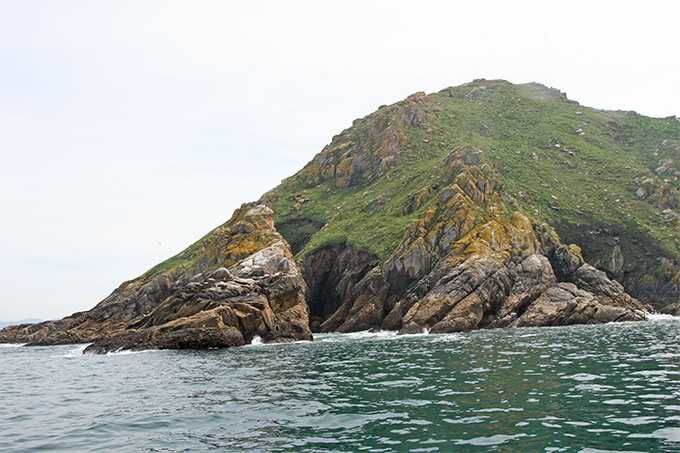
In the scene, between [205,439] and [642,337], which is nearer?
[205,439]

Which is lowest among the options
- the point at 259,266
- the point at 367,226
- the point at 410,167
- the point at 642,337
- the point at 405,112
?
the point at 642,337

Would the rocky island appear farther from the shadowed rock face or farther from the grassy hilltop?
the grassy hilltop

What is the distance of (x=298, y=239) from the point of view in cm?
11238

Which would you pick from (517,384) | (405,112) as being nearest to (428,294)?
(517,384)

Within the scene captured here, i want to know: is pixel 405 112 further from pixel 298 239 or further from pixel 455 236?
pixel 455 236

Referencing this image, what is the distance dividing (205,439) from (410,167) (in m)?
107

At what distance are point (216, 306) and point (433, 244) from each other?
3753 cm

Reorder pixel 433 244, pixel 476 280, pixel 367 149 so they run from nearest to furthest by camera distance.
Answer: pixel 476 280
pixel 433 244
pixel 367 149

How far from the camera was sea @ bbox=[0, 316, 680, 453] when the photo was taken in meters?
14.2

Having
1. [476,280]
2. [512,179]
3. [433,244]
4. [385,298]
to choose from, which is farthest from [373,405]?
[512,179]

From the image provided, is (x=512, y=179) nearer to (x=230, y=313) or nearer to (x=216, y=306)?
(x=230, y=313)

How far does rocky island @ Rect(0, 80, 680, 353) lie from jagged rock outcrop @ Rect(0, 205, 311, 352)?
9.2 inches

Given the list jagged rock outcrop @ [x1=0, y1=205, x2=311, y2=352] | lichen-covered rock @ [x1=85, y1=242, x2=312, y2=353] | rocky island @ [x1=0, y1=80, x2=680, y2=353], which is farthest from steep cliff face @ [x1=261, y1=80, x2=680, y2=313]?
lichen-covered rock @ [x1=85, y1=242, x2=312, y2=353]

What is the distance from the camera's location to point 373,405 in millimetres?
19156
